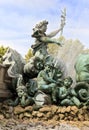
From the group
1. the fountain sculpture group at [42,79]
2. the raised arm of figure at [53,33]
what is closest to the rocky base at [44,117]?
the fountain sculpture group at [42,79]

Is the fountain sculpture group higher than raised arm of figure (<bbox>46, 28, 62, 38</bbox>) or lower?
lower

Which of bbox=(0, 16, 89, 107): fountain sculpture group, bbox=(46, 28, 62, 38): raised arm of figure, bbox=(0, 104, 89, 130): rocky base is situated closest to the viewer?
bbox=(0, 104, 89, 130): rocky base

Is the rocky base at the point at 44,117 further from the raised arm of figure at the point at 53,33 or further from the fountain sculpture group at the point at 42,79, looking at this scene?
the raised arm of figure at the point at 53,33

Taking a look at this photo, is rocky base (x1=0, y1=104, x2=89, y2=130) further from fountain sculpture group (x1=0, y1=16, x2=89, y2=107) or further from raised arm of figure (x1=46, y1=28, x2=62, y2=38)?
raised arm of figure (x1=46, y1=28, x2=62, y2=38)

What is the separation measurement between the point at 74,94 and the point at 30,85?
103 cm

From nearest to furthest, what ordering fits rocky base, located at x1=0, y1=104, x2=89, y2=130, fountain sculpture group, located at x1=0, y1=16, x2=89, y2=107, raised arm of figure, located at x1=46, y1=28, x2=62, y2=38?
1. rocky base, located at x1=0, y1=104, x2=89, y2=130
2. fountain sculpture group, located at x1=0, y1=16, x2=89, y2=107
3. raised arm of figure, located at x1=46, y1=28, x2=62, y2=38

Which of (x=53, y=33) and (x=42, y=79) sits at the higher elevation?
(x=53, y=33)

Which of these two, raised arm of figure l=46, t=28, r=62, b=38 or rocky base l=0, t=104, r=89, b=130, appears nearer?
rocky base l=0, t=104, r=89, b=130

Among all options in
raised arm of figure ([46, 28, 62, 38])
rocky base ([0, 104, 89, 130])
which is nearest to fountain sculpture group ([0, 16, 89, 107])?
raised arm of figure ([46, 28, 62, 38])

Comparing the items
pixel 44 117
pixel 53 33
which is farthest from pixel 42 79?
pixel 53 33

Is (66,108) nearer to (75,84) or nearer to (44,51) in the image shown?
(75,84)

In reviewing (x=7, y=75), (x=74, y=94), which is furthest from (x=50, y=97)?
(x=7, y=75)

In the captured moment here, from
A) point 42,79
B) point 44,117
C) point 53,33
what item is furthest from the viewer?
point 53,33

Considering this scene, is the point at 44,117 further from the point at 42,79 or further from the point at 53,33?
the point at 53,33
